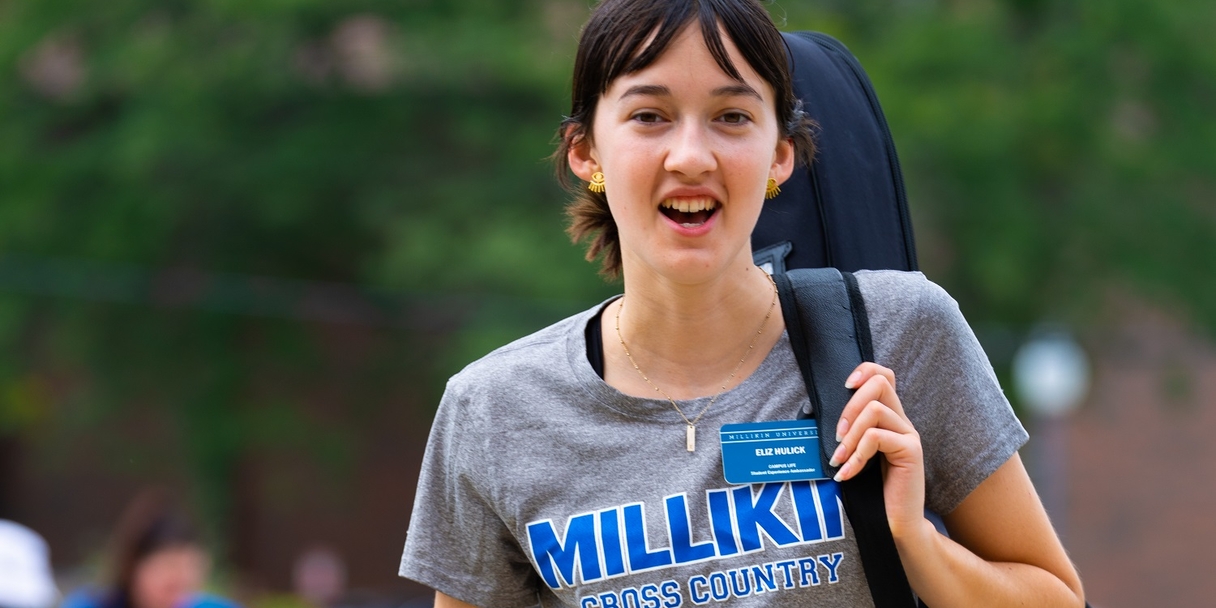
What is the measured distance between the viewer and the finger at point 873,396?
6.26 ft

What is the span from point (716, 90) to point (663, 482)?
0.59 m

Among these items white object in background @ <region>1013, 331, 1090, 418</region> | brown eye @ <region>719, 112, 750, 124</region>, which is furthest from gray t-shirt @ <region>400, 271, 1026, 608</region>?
white object in background @ <region>1013, 331, 1090, 418</region>

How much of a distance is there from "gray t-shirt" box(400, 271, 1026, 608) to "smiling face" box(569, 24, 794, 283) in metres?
0.22

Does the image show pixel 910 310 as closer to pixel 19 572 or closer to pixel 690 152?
pixel 690 152

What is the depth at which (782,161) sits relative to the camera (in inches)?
88.1

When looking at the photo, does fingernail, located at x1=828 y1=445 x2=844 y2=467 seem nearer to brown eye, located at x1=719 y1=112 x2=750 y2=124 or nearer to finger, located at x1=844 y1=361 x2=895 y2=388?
finger, located at x1=844 y1=361 x2=895 y2=388

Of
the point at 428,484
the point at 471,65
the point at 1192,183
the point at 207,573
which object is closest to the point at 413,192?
the point at 471,65

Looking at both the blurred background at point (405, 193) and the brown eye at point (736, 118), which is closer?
the brown eye at point (736, 118)

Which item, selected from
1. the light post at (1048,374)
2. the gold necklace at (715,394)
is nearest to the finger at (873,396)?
the gold necklace at (715,394)

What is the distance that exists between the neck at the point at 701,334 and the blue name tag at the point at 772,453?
142mm

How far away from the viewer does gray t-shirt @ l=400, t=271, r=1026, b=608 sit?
1.98 m

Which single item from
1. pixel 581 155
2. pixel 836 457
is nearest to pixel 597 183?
pixel 581 155

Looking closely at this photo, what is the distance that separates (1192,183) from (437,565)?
1374 centimetres

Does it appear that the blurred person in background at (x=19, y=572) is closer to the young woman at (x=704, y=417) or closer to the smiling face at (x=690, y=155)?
the young woman at (x=704, y=417)
